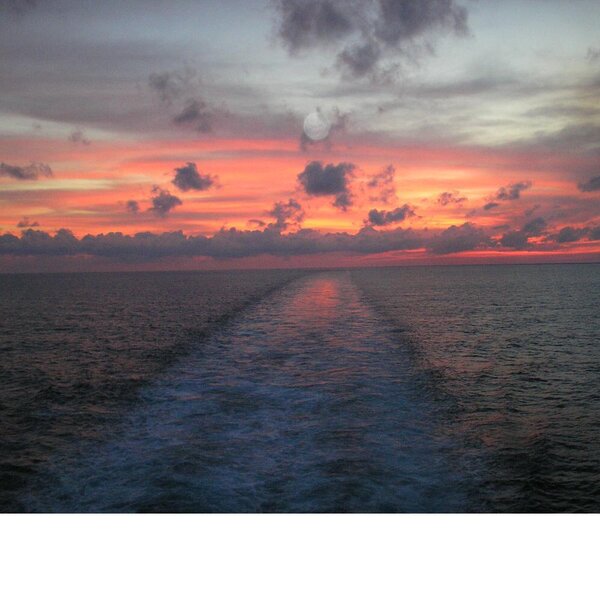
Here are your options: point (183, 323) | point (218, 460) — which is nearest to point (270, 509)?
point (218, 460)

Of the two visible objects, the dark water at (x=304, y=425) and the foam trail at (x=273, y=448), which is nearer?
the foam trail at (x=273, y=448)

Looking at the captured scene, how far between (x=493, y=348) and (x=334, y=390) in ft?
53.2

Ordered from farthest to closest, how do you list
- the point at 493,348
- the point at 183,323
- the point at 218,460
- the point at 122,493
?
the point at 183,323, the point at 493,348, the point at 218,460, the point at 122,493

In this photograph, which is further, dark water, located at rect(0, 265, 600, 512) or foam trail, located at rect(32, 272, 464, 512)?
dark water, located at rect(0, 265, 600, 512)

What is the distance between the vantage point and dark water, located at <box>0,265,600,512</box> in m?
11.3

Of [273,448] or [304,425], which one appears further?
[304,425]

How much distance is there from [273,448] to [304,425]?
2207 mm

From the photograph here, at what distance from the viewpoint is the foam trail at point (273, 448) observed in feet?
36.0

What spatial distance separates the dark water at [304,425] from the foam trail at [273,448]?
0.06 m

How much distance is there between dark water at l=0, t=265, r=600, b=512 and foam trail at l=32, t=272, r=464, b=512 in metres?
0.06

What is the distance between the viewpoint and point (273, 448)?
1395cm

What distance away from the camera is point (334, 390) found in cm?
2025

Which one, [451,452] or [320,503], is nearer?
[320,503]
